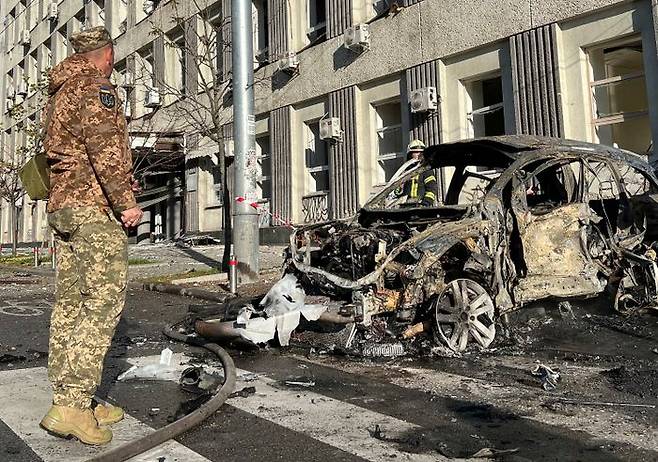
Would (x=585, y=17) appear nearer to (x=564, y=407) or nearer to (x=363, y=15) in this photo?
(x=363, y=15)

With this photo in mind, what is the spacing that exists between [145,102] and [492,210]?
69.9 feet

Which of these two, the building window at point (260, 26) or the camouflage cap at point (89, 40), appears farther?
the building window at point (260, 26)

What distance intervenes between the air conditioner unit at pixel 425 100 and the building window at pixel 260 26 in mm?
7278

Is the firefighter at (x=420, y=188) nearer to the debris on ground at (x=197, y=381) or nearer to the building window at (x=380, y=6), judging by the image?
the debris on ground at (x=197, y=381)

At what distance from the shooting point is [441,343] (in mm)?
5301

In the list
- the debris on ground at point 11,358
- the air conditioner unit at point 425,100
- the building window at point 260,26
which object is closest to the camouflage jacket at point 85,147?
the debris on ground at point 11,358

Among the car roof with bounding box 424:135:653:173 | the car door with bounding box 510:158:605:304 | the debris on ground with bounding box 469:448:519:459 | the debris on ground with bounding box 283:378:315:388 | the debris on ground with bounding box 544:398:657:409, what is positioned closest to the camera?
the debris on ground with bounding box 469:448:519:459

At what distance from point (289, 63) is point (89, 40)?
46.7ft

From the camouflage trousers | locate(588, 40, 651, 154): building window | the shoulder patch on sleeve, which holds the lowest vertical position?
the camouflage trousers

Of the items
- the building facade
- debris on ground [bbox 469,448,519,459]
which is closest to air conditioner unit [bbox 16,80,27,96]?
the building facade

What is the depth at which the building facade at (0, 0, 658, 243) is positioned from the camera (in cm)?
1134

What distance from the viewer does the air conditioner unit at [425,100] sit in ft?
44.0

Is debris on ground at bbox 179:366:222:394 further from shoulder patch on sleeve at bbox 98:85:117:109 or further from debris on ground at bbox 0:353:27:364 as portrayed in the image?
shoulder patch on sleeve at bbox 98:85:117:109

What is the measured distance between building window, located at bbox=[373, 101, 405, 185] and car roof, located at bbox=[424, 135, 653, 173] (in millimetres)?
7683
